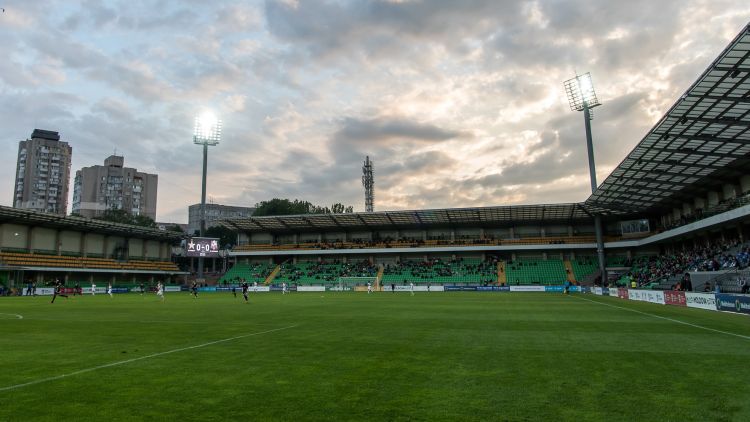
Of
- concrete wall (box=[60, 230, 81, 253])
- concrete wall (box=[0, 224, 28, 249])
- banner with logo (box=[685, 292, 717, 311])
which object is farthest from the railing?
banner with logo (box=[685, 292, 717, 311])

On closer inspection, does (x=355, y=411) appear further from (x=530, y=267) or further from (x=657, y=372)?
(x=530, y=267)

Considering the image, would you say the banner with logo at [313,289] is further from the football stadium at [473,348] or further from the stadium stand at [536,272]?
the football stadium at [473,348]

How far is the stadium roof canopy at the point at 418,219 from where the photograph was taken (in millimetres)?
68125

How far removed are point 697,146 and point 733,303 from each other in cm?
1464

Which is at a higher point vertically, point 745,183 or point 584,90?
point 584,90

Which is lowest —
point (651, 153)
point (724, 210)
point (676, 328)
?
point (676, 328)

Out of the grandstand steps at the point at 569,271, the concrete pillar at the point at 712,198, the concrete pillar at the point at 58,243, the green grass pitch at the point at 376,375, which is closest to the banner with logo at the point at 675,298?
the green grass pitch at the point at 376,375

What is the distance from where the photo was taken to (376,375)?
8750 mm

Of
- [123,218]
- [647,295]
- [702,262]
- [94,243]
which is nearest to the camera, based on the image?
[647,295]

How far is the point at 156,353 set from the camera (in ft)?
37.1

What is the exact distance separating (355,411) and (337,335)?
8.62m

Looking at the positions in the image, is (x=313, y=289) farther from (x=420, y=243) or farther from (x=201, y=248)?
(x=420, y=243)

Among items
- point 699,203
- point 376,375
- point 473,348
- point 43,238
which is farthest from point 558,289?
point 43,238

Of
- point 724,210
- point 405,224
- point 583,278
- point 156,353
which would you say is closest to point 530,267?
point 583,278
